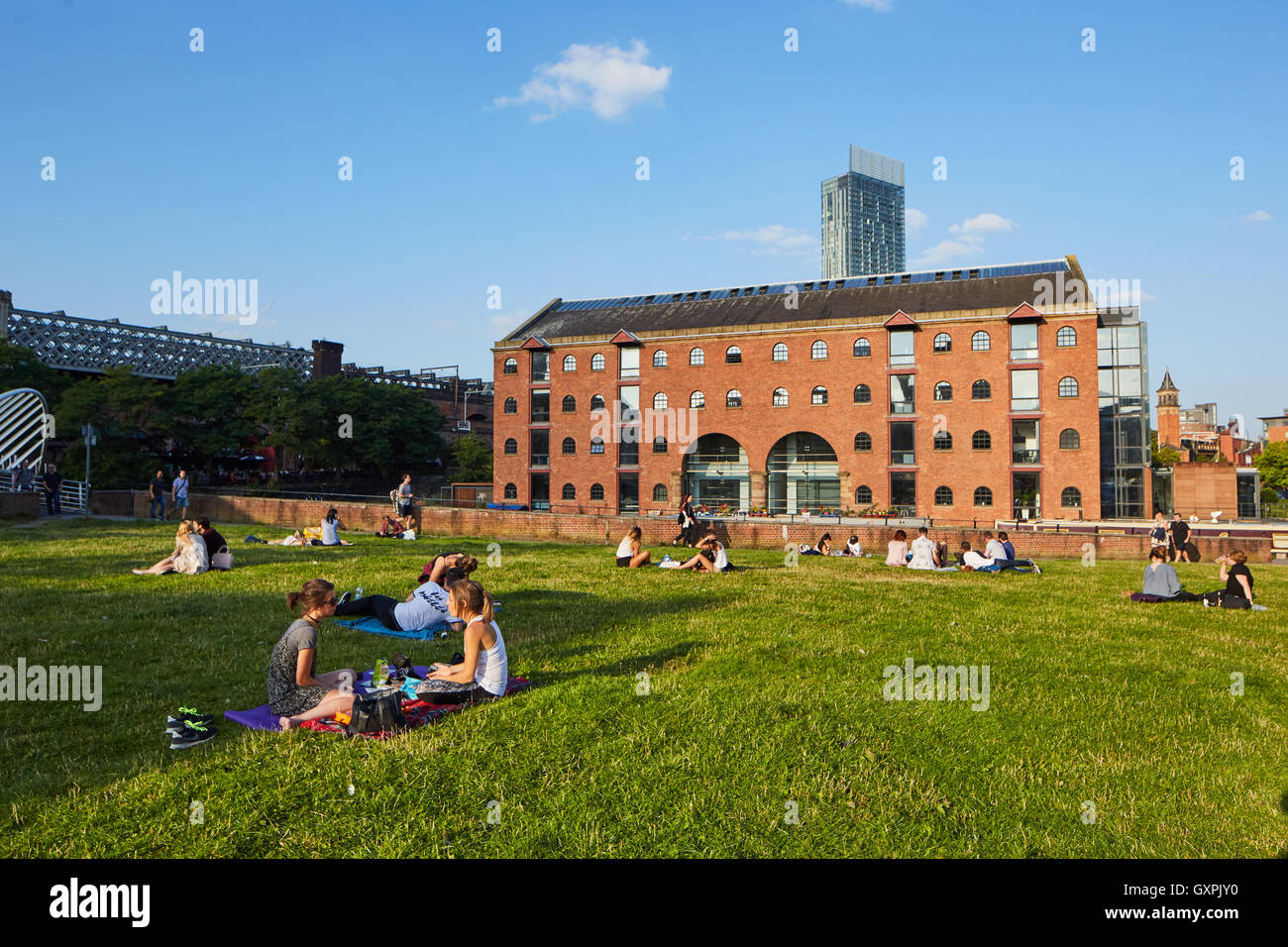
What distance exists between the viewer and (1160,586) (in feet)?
48.5

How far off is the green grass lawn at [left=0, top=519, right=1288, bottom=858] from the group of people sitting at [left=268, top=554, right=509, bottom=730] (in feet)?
1.27

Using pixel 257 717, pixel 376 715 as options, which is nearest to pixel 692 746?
pixel 376 715

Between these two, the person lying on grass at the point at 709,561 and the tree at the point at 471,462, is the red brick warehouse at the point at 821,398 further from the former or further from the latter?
the person lying on grass at the point at 709,561

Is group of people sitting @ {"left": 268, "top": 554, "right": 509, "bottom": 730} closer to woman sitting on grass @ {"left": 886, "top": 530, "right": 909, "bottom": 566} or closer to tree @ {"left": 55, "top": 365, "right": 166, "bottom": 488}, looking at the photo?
woman sitting on grass @ {"left": 886, "top": 530, "right": 909, "bottom": 566}

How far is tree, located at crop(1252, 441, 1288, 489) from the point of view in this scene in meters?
84.3

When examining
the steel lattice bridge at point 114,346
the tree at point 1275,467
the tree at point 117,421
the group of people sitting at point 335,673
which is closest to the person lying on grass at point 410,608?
the group of people sitting at point 335,673

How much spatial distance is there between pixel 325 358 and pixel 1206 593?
264 feet

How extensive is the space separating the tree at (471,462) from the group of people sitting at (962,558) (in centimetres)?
5248

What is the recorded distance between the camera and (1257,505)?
1938 inches

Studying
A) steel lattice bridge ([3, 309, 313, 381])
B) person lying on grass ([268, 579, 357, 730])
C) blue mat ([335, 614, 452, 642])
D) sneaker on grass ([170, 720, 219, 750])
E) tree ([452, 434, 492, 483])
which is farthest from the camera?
→ steel lattice bridge ([3, 309, 313, 381])

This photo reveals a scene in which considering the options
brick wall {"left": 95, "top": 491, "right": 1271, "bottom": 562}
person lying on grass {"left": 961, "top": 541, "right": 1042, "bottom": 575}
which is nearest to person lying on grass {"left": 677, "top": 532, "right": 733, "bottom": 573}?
brick wall {"left": 95, "top": 491, "right": 1271, "bottom": 562}

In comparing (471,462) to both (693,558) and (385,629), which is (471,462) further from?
(385,629)
